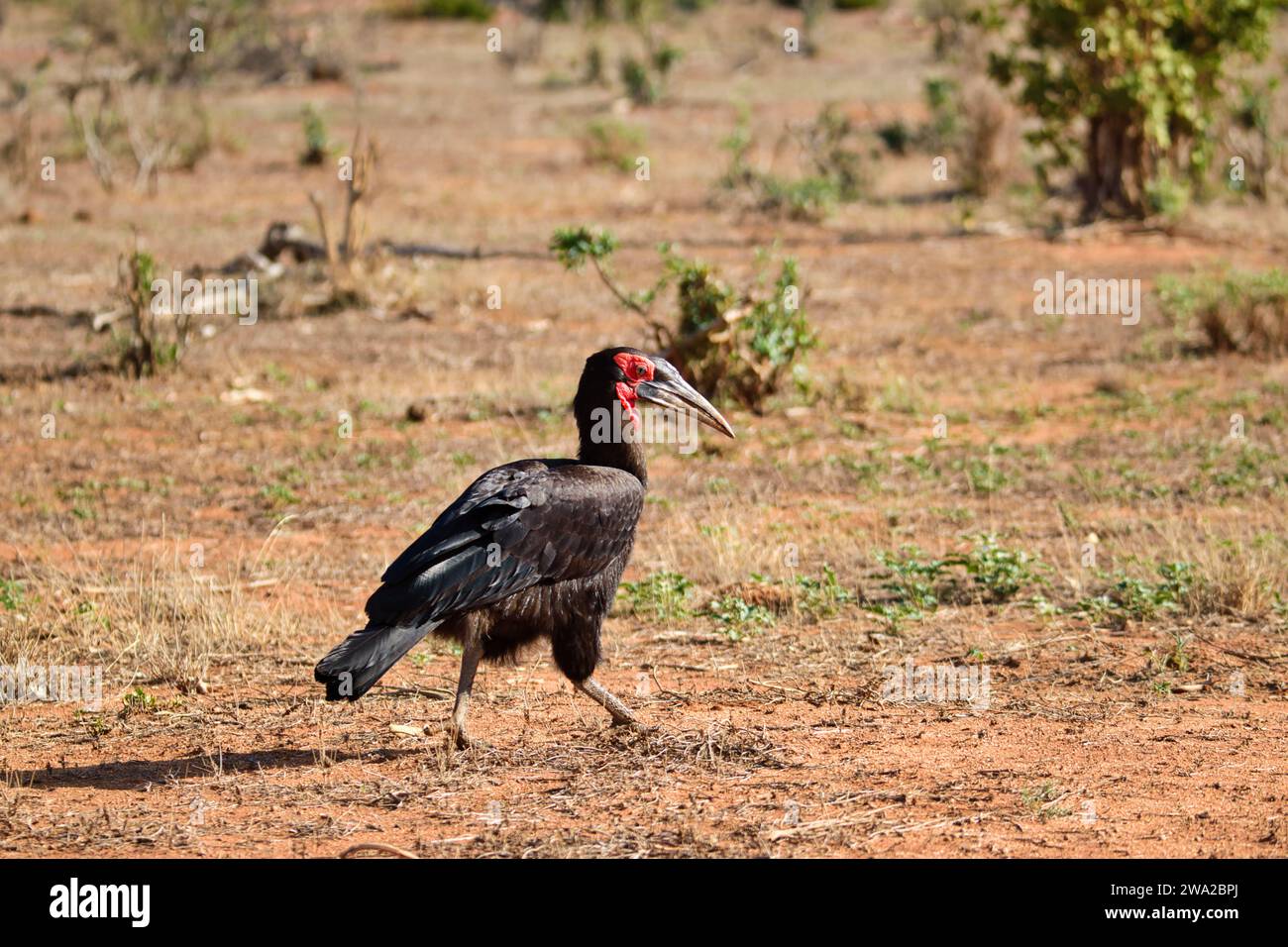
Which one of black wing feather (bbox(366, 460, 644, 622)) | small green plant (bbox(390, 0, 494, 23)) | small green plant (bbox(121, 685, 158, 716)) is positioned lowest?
small green plant (bbox(121, 685, 158, 716))

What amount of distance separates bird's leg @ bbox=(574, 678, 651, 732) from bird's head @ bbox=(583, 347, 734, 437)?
39.6 inches

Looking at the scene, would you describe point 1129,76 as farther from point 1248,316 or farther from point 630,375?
point 630,375

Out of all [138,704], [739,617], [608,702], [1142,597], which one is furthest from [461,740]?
[1142,597]

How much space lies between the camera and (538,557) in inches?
213

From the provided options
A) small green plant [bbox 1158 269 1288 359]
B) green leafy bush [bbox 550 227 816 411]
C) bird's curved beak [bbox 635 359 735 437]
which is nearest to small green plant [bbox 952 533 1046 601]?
bird's curved beak [bbox 635 359 735 437]

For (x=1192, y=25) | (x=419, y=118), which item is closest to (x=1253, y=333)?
(x=1192, y=25)

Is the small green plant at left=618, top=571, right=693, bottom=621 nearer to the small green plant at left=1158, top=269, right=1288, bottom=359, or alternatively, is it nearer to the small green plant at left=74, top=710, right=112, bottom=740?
the small green plant at left=74, top=710, right=112, bottom=740

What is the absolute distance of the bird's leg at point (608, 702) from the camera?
220 inches

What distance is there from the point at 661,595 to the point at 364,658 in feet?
8.54

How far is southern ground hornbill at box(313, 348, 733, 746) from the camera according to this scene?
16.9 feet

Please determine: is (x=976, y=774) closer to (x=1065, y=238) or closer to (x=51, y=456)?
(x=51, y=456)

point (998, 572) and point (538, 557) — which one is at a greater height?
point (538, 557)

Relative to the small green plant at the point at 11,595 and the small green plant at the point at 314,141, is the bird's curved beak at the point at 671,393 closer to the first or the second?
the small green plant at the point at 11,595

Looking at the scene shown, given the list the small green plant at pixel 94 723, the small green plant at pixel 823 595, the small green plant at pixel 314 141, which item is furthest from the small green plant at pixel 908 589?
the small green plant at pixel 314 141
